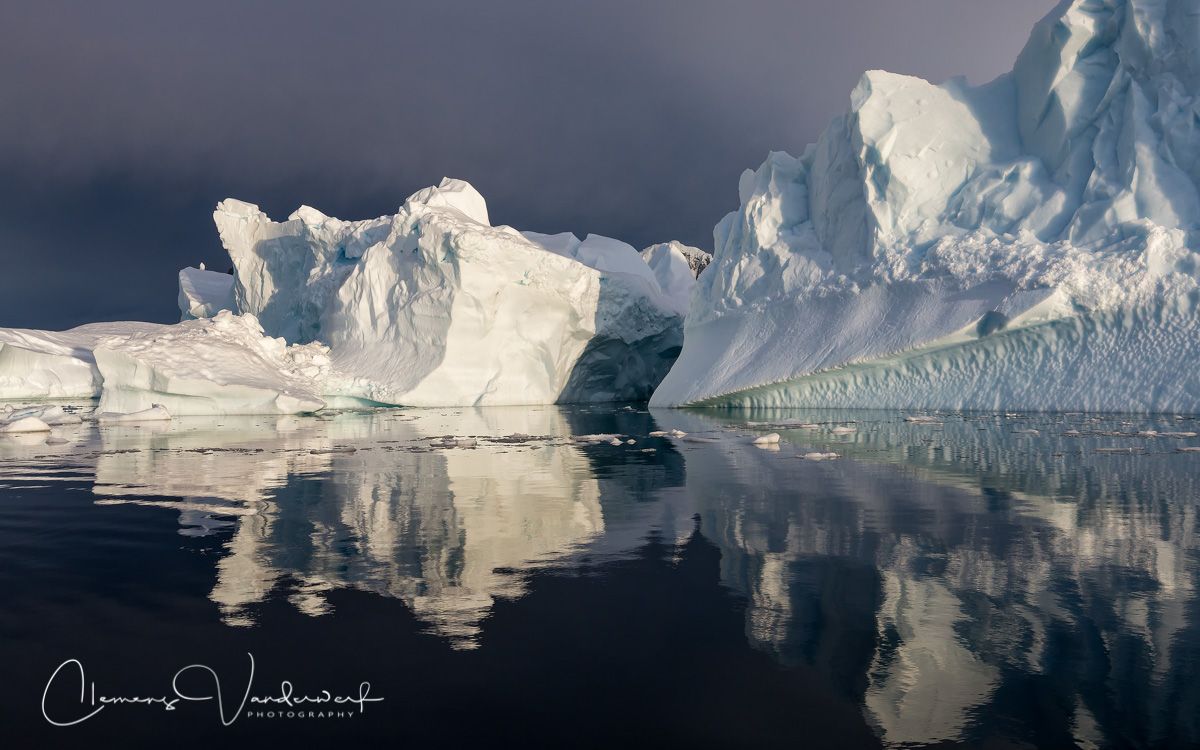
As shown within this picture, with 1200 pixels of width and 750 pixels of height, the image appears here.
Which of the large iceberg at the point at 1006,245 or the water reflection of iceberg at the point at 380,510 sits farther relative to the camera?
the large iceberg at the point at 1006,245

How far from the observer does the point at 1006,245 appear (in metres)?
16.9

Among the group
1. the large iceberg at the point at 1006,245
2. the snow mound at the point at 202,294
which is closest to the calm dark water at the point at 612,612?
the large iceberg at the point at 1006,245

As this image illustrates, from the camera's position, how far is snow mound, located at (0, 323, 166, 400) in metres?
28.9

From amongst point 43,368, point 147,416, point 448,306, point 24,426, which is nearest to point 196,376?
point 147,416

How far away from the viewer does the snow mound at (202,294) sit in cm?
3578

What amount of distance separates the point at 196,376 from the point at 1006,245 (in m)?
19.5

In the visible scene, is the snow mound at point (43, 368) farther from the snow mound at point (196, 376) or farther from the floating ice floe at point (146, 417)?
the floating ice floe at point (146, 417)

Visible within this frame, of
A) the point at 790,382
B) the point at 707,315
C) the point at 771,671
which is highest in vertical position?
the point at 707,315

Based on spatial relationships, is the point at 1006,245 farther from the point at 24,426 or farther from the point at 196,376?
the point at 24,426

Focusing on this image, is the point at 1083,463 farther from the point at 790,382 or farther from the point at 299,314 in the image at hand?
the point at 299,314

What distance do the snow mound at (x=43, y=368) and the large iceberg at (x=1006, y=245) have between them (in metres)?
24.2

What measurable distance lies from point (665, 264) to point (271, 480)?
36164mm

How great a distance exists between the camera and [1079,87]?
17.9m

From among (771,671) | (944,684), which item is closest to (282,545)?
(771,671)
